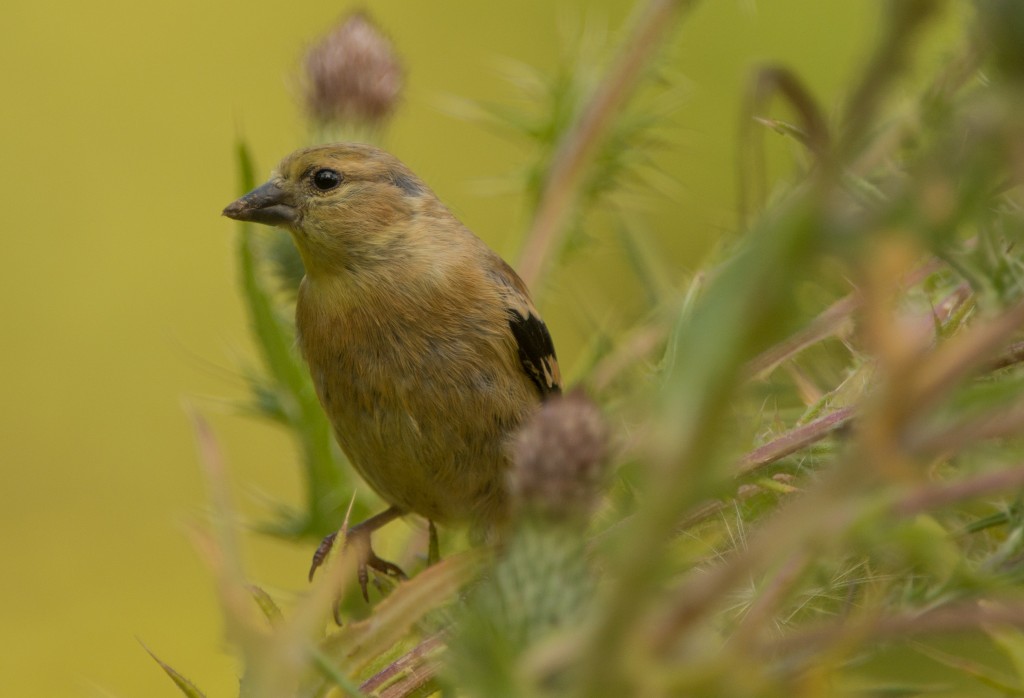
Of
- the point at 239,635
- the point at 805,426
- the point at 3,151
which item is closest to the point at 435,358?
the point at 805,426

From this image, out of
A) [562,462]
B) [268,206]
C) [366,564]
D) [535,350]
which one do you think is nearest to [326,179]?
[268,206]

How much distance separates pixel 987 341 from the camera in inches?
23.9

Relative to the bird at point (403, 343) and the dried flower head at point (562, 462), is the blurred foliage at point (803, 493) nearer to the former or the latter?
the dried flower head at point (562, 462)

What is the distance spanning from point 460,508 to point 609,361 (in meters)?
0.69

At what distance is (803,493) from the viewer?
3.76 ft

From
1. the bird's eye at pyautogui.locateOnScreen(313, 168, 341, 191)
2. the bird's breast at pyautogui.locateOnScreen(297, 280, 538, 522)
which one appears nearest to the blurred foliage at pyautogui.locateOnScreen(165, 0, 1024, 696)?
the bird's breast at pyautogui.locateOnScreen(297, 280, 538, 522)

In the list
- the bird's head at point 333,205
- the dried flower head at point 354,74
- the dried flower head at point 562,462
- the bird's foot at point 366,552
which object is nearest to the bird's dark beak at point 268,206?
the bird's head at point 333,205

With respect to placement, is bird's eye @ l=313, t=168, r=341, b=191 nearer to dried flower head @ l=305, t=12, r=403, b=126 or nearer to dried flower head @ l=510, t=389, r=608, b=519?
dried flower head @ l=305, t=12, r=403, b=126

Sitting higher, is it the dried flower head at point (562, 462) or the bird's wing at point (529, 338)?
the dried flower head at point (562, 462)

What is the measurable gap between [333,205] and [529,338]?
605 millimetres

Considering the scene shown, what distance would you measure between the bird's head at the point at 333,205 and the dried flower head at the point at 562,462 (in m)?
2.18

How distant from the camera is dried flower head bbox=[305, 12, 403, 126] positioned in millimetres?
2836

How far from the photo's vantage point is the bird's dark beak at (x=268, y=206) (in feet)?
9.19

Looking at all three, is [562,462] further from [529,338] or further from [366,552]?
[529,338]
